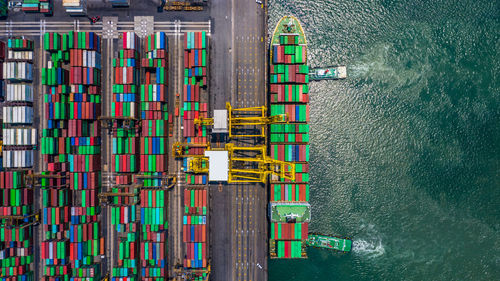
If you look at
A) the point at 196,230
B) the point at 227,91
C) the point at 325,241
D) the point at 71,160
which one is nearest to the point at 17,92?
the point at 71,160

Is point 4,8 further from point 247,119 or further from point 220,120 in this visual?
point 247,119

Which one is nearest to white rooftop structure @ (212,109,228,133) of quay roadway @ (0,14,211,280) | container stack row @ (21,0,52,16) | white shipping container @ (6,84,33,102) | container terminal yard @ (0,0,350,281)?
container terminal yard @ (0,0,350,281)

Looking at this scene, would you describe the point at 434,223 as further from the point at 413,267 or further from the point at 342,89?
the point at 342,89

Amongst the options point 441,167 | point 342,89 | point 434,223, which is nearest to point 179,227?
point 342,89

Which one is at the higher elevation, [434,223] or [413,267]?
[434,223]

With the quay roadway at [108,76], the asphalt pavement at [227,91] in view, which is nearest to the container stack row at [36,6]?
the asphalt pavement at [227,91]

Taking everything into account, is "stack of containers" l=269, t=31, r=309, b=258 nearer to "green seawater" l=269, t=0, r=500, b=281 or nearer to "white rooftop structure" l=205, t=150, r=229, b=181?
"green seawater" l=269, t=0, r=500, b=281

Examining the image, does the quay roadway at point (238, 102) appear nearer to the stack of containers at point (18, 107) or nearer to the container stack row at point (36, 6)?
the container stack row at point (36, 6)
